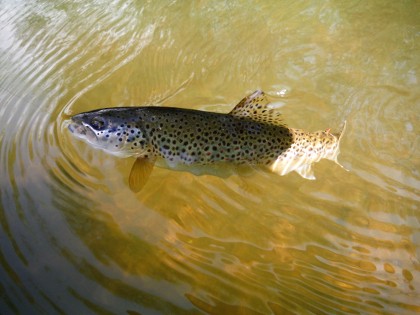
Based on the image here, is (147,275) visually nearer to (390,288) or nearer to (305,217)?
(305,217)

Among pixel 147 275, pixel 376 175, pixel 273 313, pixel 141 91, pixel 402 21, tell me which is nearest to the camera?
pixel 273 313

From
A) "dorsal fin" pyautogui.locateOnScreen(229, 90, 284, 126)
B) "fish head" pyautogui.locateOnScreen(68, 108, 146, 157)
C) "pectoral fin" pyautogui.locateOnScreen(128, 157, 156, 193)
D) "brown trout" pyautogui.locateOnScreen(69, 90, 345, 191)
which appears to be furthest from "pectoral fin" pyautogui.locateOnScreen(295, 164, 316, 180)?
"fish head" pyautogui.locateOnScreen(68, 108, 146, 157)

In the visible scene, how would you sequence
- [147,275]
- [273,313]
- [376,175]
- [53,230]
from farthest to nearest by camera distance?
[376,175] < [53,230] < [147,275] < [273,313]

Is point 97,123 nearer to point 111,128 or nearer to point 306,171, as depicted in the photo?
point 111,128

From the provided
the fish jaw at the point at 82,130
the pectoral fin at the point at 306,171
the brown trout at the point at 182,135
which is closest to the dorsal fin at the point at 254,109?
the brown trout at the point at 182,135

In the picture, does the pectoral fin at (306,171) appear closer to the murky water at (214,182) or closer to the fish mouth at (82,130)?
the murky water at (214,182)

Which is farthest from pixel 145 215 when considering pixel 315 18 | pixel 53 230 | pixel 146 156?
pixel 315 18

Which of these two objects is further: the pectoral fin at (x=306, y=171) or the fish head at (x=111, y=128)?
the pectoral fin at (x=306, y=171)
